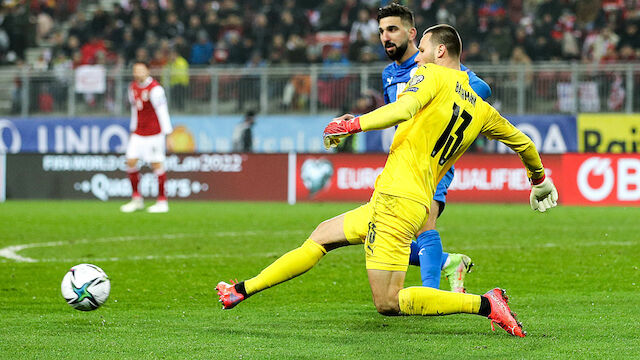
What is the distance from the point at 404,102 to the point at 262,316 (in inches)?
81.9

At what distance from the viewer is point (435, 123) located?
18.6 feet

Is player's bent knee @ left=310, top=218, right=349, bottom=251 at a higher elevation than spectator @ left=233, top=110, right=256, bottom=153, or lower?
higher

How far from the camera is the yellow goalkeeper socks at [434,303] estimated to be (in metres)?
5.64

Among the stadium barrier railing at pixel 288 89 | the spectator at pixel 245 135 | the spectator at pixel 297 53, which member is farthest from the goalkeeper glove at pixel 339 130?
the spectator at pixel 297 53

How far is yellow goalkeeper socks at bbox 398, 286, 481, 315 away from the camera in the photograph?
18.5 ft

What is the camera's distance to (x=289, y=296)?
7.71 meters

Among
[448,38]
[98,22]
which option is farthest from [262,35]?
[448,38]

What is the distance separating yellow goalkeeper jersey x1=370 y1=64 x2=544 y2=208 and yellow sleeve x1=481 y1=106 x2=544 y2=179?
107 millimetres

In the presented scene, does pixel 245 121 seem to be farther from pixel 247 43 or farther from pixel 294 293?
pixel 294 293

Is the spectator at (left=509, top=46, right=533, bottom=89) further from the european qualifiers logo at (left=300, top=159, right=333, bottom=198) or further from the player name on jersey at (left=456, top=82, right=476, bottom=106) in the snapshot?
the player name on jersey at (left=456, top=82, right=476, bottom=106)

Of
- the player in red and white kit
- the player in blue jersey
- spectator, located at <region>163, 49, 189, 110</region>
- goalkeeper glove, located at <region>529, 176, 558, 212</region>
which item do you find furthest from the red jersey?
goalkeeper glove, located at <region>529, 176, 558, 212</region>

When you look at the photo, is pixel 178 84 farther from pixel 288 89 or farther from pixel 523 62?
pixel 523 62

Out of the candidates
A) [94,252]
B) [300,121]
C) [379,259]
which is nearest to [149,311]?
[379,259]

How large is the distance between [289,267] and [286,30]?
18982mm
